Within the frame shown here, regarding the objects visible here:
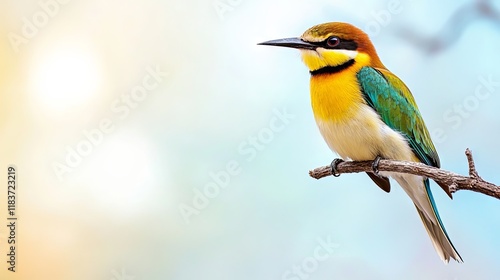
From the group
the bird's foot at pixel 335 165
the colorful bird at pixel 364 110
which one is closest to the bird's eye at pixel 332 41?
the colorful bird at pixel 364 110

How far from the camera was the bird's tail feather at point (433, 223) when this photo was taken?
175cm

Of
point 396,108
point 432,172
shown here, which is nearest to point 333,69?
point 396,108

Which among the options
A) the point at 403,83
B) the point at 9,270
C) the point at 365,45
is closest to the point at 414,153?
the point at 403,83

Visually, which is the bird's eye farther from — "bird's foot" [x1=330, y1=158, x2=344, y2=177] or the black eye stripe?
"bird's foot" [x1=330, y1=158, x2=344, y2=177]

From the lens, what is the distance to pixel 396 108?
1776 millimetres

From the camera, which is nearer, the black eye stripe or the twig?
the twig

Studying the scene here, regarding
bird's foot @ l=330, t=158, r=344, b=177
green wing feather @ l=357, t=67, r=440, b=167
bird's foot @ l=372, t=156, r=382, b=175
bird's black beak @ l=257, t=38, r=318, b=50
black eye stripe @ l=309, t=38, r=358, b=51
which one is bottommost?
bird's foot @ l=372, t=156, r=382, b=175

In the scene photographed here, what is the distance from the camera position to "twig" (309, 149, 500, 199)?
1385 mm

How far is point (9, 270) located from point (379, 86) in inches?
50.1

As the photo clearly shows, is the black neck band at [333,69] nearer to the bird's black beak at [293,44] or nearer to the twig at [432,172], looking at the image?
the bird's black beak at [293,44]

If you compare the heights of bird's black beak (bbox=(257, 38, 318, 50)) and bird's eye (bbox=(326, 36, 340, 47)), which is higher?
bird's black beak (bbox=(257, 38, 318, 50))

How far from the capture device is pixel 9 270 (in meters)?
2.00

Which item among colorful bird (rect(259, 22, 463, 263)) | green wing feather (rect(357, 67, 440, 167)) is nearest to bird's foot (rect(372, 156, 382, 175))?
colorful bird (rect(259, 22, 463, 263))

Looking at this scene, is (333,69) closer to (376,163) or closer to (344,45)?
(344,45)
